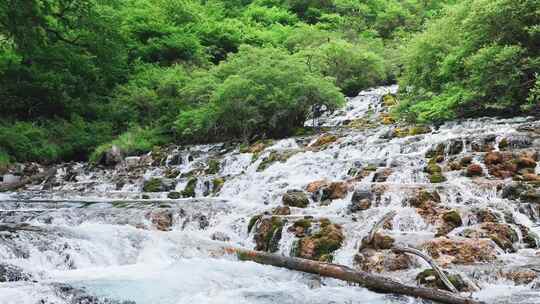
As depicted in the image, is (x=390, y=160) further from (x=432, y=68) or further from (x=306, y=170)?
(x=432, y=68)

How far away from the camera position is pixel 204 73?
24.9 meters

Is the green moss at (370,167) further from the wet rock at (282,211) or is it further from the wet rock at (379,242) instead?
the wet rock at (379,242)

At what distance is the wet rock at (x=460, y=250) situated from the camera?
25.4 feet

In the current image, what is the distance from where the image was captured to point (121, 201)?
14211 millimetres

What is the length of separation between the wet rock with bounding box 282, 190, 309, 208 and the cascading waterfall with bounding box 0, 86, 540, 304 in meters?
0.22

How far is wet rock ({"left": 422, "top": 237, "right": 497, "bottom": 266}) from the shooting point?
773 cm

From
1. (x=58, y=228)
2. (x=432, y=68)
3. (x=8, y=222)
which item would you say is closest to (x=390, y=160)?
(x=432, y=68)

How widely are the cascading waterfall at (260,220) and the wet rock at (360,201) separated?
0.04 metres

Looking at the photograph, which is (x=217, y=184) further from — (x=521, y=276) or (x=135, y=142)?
(x=521, y=276)

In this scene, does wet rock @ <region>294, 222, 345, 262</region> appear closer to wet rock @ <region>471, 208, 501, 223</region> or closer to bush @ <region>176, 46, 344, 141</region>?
wet rock @ <region>471, 208, 501, 223</region>

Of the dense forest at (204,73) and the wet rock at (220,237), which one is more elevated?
the dense forest at (204,73)

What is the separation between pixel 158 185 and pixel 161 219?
5.39m

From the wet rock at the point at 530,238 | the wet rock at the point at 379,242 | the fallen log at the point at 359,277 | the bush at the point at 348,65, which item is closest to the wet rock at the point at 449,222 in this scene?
the wet rock at the point at 530,238

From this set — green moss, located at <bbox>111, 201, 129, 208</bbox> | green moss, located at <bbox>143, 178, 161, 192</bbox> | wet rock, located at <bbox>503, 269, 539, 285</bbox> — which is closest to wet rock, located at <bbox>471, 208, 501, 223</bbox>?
wet rock, located at <bbox>503, 269, 539, 285</bbox>
